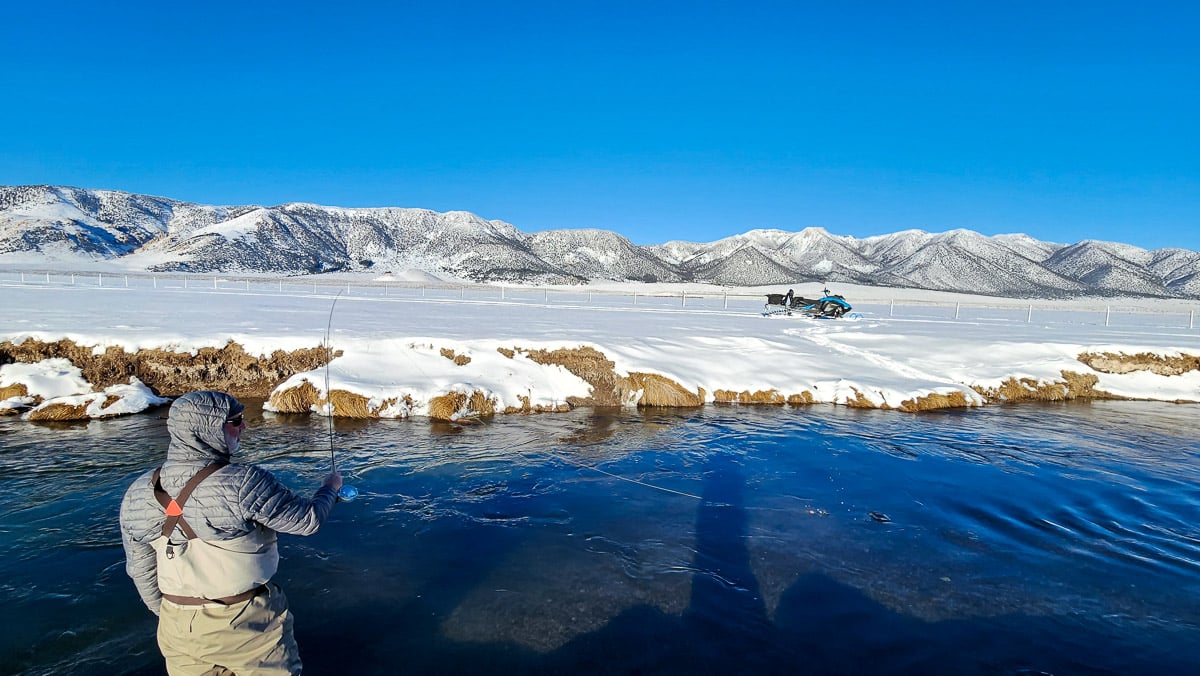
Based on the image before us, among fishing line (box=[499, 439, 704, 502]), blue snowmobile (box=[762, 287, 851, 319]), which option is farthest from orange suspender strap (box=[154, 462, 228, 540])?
blue snowmobile (box=[762, 287, 851, 319])

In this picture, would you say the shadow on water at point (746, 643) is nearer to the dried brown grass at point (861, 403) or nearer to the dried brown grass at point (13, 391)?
the dried brown grass at point (861, 403)

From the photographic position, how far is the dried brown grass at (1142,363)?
18.8 meters

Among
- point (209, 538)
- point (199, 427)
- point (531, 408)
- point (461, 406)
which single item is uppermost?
point (199, 427)

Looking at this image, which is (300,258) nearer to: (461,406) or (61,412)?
(61,412)

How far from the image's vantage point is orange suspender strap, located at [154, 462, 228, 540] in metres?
2.95

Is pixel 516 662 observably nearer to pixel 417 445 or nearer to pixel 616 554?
pixel 616 554

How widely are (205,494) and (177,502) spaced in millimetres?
155

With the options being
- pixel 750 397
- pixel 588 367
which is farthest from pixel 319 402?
pixel 750 397

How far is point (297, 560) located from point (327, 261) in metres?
192

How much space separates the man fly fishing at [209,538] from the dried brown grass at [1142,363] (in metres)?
23.7

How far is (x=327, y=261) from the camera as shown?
586ft

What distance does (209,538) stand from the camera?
118 inches

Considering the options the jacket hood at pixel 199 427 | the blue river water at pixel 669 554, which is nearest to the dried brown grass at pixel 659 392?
the blue river water at pixel 669 554

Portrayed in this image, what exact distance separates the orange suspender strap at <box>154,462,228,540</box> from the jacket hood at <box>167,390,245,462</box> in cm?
10
